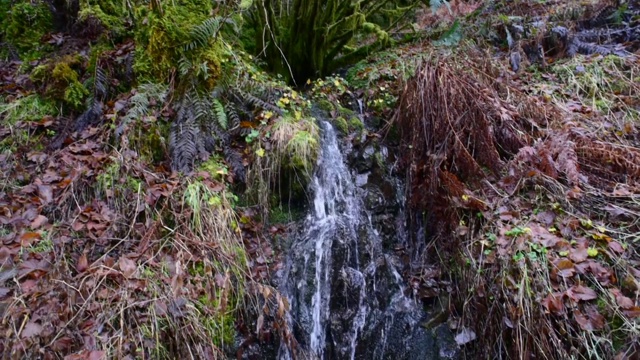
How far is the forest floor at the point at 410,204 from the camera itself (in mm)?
2275

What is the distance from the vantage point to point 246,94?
377cm

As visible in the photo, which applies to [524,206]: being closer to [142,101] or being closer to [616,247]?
[616,247]

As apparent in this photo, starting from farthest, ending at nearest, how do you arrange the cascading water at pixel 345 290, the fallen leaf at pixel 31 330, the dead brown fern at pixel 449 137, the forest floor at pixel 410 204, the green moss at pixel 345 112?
the green moss at pixel 345 112 < the dead brown fern at pixel 449 137 < the cascading water at pixel 345 290 < the forest floor at pixel 410 204 < the fallen leaf at pixel 31 330

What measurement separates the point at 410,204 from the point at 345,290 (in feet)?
3.25

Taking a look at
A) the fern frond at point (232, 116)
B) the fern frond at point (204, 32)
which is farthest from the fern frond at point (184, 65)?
the fern frond at point (232, 116)

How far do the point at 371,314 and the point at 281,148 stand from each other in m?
1.54

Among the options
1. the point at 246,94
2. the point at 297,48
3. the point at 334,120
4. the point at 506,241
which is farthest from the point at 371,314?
the point at 297,48

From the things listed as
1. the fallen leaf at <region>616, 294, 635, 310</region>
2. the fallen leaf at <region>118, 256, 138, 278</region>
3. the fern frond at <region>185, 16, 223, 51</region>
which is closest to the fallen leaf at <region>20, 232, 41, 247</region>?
the fallen leaf at <region>118, 256, 138, 278</region>

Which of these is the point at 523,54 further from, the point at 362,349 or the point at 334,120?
the point at 362,349

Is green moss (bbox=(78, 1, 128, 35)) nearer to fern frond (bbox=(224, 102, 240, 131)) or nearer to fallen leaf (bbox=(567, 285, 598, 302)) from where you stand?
fern frond (bbox=(224, 102, 240, 131))

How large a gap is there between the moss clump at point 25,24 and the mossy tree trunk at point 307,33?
2303mm

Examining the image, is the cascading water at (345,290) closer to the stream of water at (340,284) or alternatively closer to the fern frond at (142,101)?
the stream of water at (340,284)

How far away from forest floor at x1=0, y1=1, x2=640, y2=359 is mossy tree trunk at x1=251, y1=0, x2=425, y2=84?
707mm

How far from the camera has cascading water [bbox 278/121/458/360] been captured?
3.02 m
